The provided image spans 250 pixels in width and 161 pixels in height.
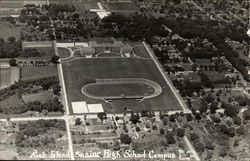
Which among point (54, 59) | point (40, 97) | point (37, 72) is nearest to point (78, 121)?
point (40, 97)

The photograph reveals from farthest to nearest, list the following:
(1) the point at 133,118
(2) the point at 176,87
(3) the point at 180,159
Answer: (2) the point at 176,87 → (1) the point at 133,118 → (3) the point at 180,159

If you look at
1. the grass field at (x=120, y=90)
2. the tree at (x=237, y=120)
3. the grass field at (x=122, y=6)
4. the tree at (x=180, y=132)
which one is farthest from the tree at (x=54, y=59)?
the grass field at (x=122, y=6)

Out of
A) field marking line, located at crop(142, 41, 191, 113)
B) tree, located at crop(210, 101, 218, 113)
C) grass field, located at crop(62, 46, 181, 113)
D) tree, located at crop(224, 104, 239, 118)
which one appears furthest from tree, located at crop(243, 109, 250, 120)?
grass field, located at crop(62, 46, 181, 113)

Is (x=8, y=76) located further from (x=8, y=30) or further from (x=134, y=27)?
(x=134, y=27)

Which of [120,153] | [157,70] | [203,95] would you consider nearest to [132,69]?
[157,70]

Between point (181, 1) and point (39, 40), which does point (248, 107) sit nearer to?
point (39, 40)

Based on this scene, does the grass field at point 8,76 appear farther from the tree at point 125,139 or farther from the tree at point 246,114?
the tree at point 246,114
